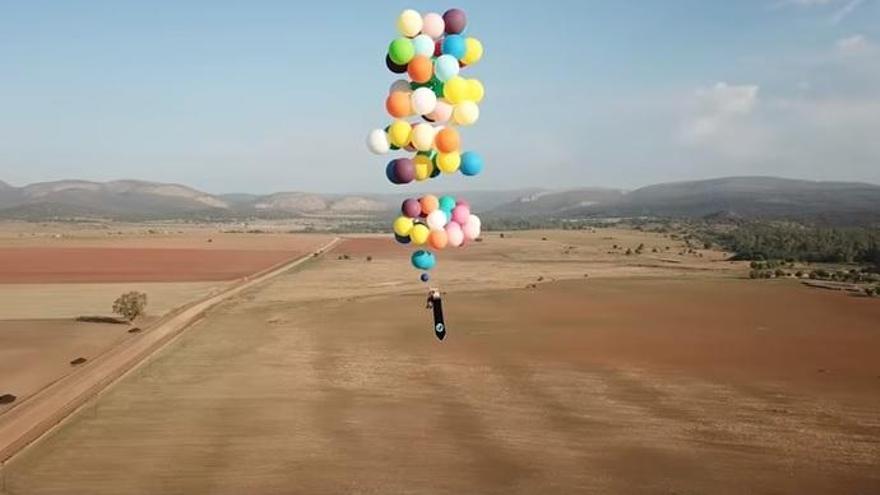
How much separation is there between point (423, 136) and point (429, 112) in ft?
2.04

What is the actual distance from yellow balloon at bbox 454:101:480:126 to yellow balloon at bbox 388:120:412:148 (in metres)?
1.33

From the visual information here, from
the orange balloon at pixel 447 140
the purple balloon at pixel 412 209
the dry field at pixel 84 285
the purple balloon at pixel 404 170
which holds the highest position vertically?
the orange balloon at pixel 447 140

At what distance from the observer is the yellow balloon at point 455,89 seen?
18.5m

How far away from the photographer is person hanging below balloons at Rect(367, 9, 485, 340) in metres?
18.3

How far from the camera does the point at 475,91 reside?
62.8 feet

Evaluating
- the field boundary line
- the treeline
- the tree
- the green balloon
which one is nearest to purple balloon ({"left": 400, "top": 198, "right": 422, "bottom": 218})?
the green balloon

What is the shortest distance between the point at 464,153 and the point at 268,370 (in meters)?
13.7

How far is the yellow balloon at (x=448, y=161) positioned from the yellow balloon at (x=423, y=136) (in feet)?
1.96

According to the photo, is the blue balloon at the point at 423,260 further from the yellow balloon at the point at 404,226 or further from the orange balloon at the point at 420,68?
the orange balloon at the point at 420,68

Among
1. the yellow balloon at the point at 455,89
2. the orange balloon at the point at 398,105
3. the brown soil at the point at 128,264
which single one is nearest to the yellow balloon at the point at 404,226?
the orange balloon at the point at 398,105

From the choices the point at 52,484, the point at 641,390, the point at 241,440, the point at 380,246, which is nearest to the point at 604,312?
the point at 641,390

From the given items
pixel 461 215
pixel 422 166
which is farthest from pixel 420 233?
pixel 422 166

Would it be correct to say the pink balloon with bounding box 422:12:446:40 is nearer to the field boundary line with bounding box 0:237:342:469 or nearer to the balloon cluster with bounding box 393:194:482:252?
the balloon cluster with bounding box 393:194:482:252

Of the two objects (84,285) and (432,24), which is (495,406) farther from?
(84,285)
